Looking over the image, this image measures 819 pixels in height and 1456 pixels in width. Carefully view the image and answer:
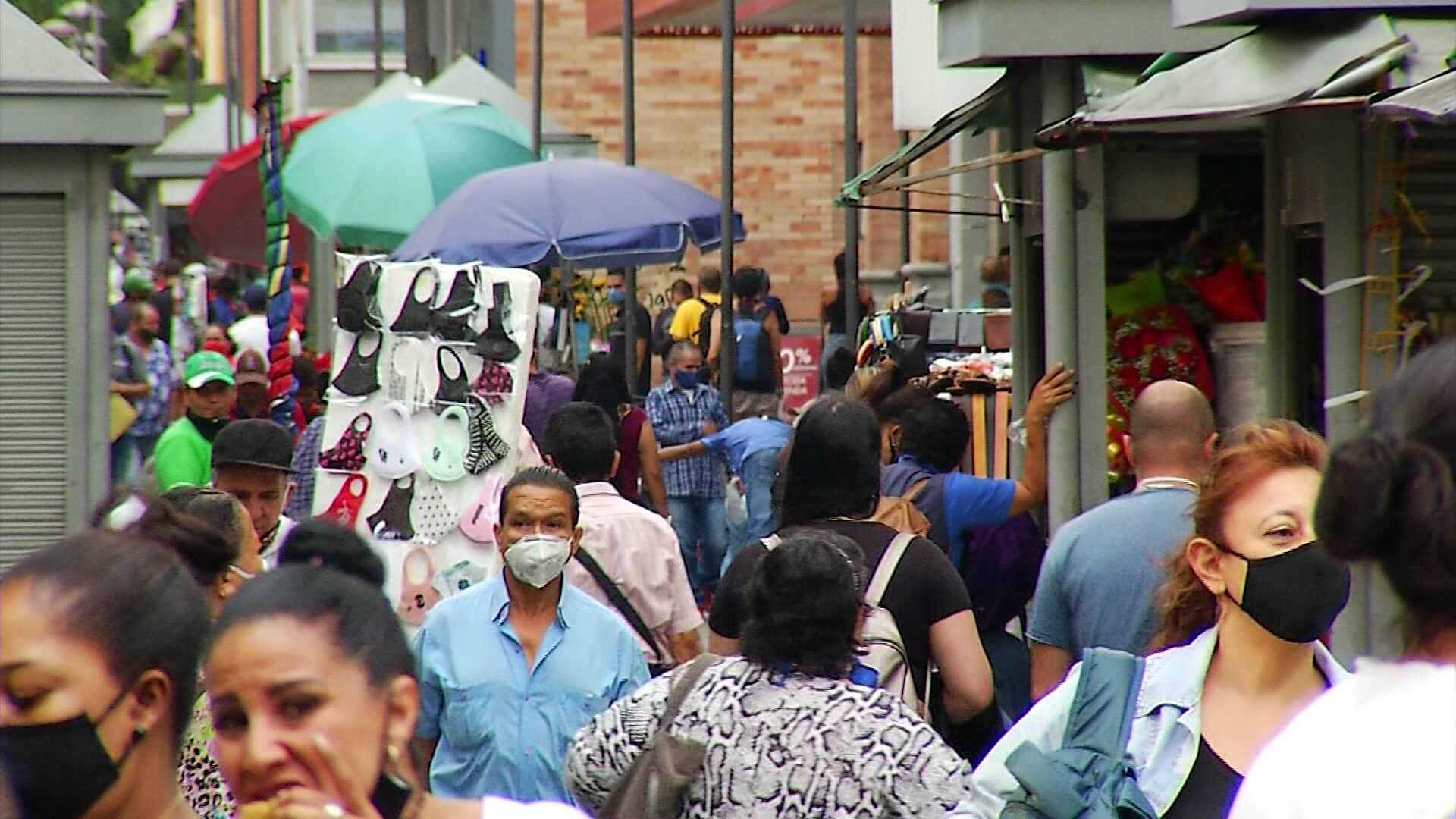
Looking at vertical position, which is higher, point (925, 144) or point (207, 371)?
point (925, 144)

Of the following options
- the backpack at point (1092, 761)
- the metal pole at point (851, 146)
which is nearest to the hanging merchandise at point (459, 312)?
the backpack at point (1092, 761)

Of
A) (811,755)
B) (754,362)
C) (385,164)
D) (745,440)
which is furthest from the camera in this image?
(754,362)

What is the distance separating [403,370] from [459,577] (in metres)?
0.92

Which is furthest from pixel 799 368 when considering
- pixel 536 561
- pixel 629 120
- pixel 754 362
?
pixel 536 561

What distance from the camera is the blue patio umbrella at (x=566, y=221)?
560 inches

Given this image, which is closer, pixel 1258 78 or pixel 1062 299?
pixel 1258 78

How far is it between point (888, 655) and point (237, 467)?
233 cm

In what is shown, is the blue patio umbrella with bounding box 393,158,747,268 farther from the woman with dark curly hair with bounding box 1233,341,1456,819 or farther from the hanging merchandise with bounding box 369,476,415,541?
the woman with dark curly hair with bounding box 1233,341,1456,819

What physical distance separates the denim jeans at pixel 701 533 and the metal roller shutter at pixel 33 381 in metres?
4.79

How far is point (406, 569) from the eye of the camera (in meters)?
8.60

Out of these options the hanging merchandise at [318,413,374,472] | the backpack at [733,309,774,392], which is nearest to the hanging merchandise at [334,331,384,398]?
the hanging merchandise at [318,413,374,472]

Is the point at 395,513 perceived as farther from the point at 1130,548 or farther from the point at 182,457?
the point at 1130,548

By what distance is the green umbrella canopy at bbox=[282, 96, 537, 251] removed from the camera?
53.1 feet

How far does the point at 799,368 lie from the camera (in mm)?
21062
